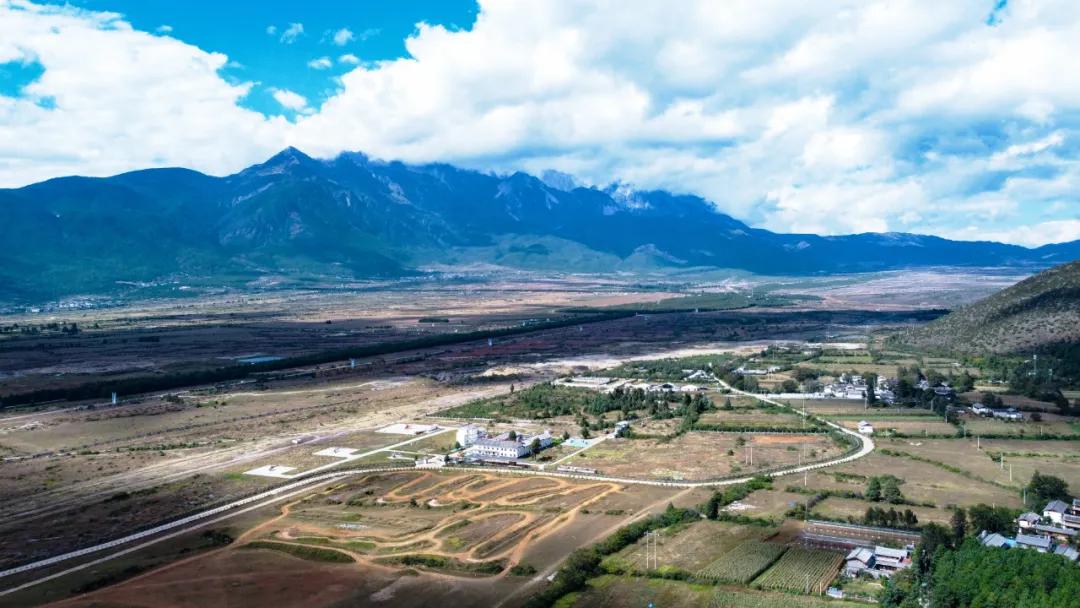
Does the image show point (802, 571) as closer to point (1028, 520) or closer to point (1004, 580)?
Answer: point (1004, 580)

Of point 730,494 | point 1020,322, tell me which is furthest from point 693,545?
point 1020,322

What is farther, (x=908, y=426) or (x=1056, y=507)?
(x=908, y=426)

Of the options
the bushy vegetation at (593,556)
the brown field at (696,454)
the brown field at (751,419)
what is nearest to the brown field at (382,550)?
the bushy vegetation at (593,556)

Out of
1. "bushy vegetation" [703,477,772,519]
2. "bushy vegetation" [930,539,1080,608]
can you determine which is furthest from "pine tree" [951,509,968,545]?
"bushy vegetation" [703,477,772,519]

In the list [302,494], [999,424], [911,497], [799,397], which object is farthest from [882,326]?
[302,494]

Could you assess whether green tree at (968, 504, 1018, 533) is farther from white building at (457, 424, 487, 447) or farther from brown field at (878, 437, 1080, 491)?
white building at (457, 424, 487, 447)

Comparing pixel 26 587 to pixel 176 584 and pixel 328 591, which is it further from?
pixel 328 591
